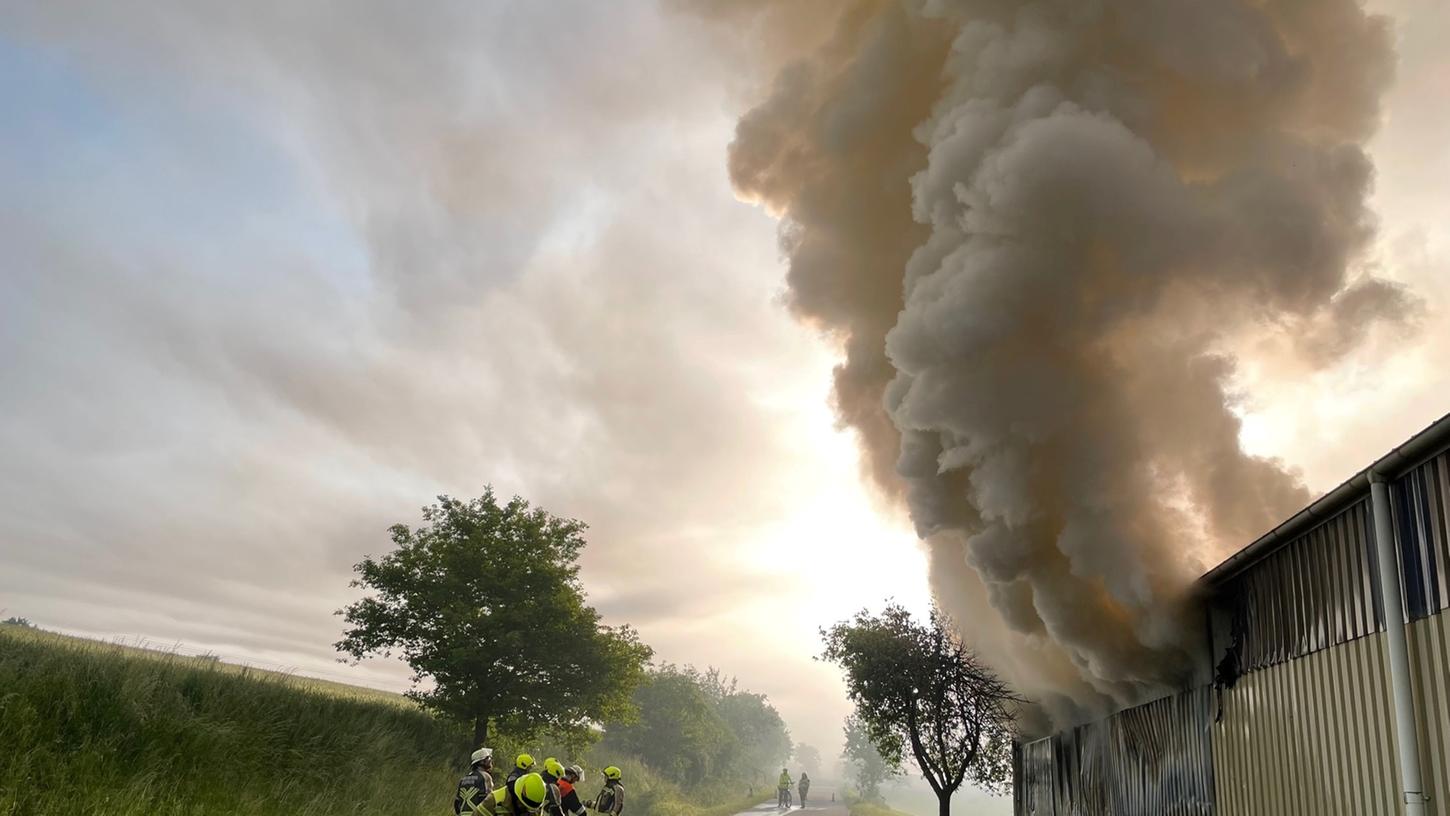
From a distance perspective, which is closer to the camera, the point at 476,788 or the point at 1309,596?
the point at 1309,596

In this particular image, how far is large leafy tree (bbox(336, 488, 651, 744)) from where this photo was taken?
24417mm

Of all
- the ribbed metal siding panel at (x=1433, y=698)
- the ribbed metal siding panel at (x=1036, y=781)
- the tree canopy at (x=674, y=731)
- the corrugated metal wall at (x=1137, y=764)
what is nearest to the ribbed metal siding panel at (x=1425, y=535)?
the ribbed metal siding panel at (x=1433, y=698)

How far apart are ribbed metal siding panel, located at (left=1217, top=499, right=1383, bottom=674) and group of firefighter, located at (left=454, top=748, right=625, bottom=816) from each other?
27.9 ft

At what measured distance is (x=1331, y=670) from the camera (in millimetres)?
8977

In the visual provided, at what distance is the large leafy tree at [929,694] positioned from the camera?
71.7 feet

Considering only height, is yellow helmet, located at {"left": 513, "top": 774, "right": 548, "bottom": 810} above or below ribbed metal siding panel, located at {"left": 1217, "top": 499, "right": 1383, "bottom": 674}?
below

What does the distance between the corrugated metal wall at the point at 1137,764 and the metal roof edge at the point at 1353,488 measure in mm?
2812

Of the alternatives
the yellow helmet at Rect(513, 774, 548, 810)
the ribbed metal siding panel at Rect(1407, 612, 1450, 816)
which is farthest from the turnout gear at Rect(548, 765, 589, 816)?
the ribbed metal siding panel at Rect(1407, 612, 1450, 816)

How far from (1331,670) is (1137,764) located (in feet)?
21.1

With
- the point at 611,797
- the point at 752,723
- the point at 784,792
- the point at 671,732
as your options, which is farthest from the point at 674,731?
the point at 752,723

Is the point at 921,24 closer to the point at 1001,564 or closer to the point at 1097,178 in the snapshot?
the point at 1097,178

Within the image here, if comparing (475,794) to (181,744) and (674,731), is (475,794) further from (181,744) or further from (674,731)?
Result: (674,731)

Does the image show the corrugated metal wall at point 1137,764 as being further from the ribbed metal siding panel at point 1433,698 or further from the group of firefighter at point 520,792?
the group of firefighter at point 520,792

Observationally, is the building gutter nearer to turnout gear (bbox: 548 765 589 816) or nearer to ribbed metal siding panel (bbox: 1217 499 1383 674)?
ribbed metal siding panel (bbox: 1217 499 1383 674)
